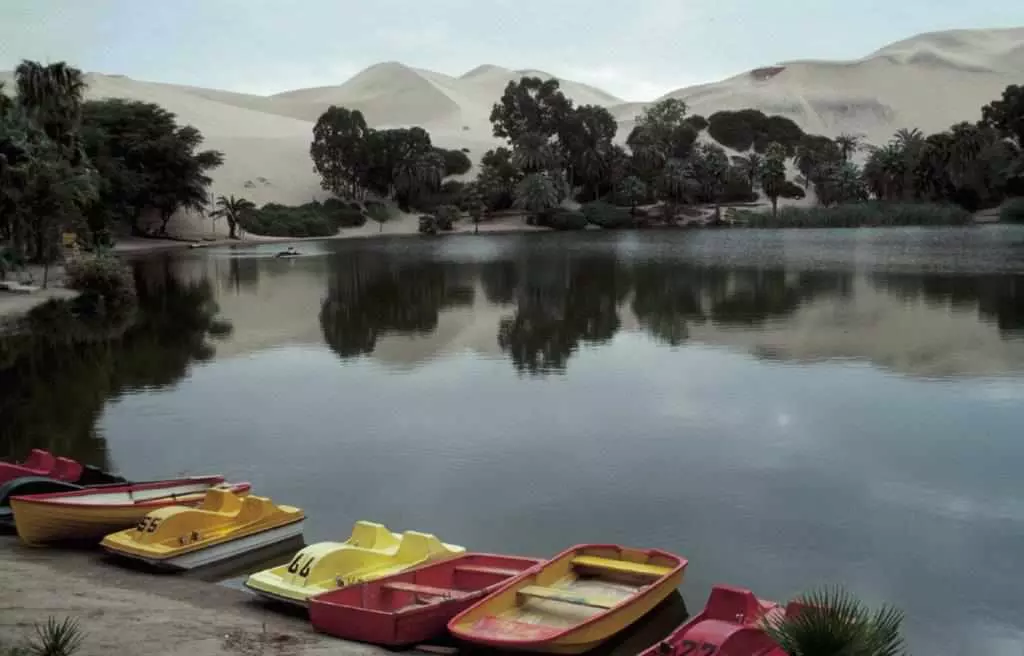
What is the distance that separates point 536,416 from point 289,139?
13464cm

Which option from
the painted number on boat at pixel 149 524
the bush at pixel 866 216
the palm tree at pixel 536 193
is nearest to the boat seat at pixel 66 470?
the painted number on boat at pixel 149 524

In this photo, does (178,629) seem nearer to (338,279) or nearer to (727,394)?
(727,394)

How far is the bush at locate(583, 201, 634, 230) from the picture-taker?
4284 inches

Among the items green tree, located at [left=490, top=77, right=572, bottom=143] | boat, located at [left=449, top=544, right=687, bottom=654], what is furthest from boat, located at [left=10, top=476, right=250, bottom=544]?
green tree, located at [left=490, top=77, right=572, bottom=143]

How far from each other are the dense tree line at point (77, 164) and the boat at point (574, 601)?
33513 mm

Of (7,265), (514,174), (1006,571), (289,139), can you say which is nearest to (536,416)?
(1006,571)

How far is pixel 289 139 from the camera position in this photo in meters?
146

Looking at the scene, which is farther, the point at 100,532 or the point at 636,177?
the point at 636,177

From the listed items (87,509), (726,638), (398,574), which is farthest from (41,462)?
(726,638)

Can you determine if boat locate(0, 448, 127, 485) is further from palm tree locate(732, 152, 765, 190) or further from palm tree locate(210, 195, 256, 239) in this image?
palm tree locate(732, 152, 765, 190)

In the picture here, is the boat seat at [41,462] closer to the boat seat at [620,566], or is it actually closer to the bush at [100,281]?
the boat seat at [620,566]

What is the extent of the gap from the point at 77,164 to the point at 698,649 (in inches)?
2290

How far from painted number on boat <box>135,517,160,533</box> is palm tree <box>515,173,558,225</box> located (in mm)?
95191

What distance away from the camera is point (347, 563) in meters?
10.1
